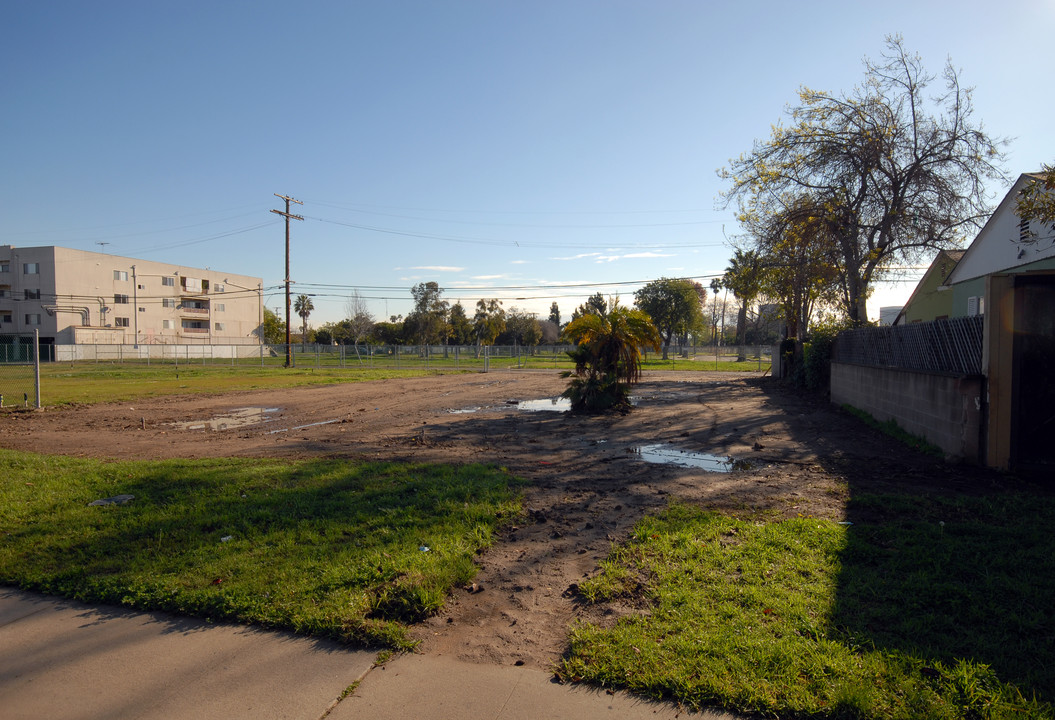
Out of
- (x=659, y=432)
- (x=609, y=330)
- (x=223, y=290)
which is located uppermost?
(x=223, y=290)

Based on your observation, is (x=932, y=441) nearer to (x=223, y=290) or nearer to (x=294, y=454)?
(x=294, y=454)

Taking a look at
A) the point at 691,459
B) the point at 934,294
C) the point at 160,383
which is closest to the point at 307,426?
the point at 691,459

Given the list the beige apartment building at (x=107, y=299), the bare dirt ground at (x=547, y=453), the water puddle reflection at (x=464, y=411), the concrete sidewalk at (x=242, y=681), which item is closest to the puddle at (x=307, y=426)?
the bare dirt ground at (x=547, y=453)

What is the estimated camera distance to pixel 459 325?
78.1m

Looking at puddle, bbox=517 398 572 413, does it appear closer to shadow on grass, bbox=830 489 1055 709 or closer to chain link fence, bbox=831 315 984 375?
chain link fence, bbox=831 315 984 375

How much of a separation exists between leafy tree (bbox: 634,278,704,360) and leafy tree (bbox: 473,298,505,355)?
1927cm

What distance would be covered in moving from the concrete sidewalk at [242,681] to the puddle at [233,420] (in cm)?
1044

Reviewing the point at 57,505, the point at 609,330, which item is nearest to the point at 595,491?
the point at 57,505

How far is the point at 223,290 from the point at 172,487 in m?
82.0

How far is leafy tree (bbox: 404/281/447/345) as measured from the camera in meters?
70.6

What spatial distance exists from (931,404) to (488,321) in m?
67.1

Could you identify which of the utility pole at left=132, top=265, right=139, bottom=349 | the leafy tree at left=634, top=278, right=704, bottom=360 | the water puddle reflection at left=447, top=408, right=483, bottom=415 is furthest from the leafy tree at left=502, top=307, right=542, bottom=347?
the water puddle reflection at left=447, top=408, right=483, bottom=415

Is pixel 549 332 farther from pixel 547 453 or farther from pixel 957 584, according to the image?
pixel 957 584

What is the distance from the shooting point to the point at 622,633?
3531mm
